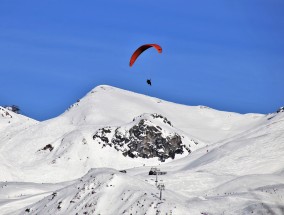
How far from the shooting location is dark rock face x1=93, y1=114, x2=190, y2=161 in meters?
96.9

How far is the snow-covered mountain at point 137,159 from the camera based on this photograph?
43594 millimetres

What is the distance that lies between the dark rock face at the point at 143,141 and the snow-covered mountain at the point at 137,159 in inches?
6.3

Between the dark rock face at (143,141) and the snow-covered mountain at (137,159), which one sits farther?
the dark rock face at (143,141)

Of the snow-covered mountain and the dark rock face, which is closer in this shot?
the snow-covered mountain

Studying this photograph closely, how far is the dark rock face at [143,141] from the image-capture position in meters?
96.9

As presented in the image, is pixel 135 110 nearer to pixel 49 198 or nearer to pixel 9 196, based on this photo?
pixel 9 196

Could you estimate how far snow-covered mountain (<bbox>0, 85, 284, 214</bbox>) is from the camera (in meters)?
43.6

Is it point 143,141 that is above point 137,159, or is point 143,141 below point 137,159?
above

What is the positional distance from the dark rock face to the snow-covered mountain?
0.16 meters

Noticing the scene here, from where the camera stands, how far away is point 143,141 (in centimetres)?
9762

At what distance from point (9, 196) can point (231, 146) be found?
28.4 meters

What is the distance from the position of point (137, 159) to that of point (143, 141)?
3771 millimetres

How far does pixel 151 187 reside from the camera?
1829 inches

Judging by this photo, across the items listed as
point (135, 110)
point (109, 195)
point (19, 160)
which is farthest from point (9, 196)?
point (135, 110)
